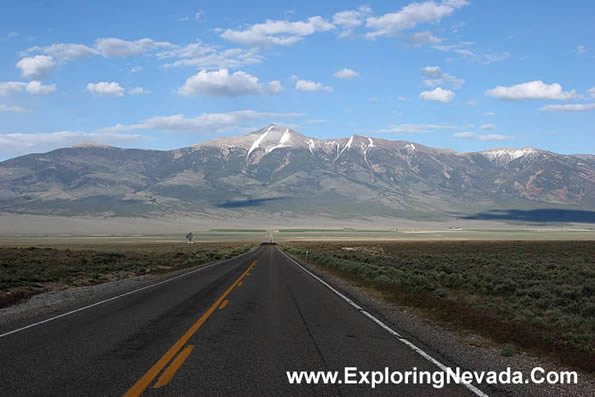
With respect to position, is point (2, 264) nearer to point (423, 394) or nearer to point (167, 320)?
point (167, 320)

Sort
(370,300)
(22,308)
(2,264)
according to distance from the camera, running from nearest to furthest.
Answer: (22,308) → (370,300) → (2,264)

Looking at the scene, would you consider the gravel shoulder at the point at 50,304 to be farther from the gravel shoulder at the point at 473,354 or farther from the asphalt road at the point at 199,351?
the gravel shoulder at the point at 473,354

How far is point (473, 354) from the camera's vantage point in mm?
9703

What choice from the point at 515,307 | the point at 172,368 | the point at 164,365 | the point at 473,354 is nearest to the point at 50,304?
the point at 164,365

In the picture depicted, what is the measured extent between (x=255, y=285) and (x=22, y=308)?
996cm

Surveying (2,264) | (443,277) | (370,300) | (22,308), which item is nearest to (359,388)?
(370,300)

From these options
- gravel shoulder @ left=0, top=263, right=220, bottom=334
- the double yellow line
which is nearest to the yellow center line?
the double yellow line

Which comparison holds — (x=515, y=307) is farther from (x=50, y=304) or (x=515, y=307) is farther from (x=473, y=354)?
(x=50, y=304)

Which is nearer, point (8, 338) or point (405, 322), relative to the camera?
point (8, 338)

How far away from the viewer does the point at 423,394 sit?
7.10 metres

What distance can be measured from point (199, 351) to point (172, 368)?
50.9 inches

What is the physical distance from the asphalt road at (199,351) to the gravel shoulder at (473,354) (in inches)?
20.8

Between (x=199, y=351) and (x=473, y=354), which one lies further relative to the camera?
(x=473, y=354)

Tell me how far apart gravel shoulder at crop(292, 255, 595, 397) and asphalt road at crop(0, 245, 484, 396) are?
528 millimetres
